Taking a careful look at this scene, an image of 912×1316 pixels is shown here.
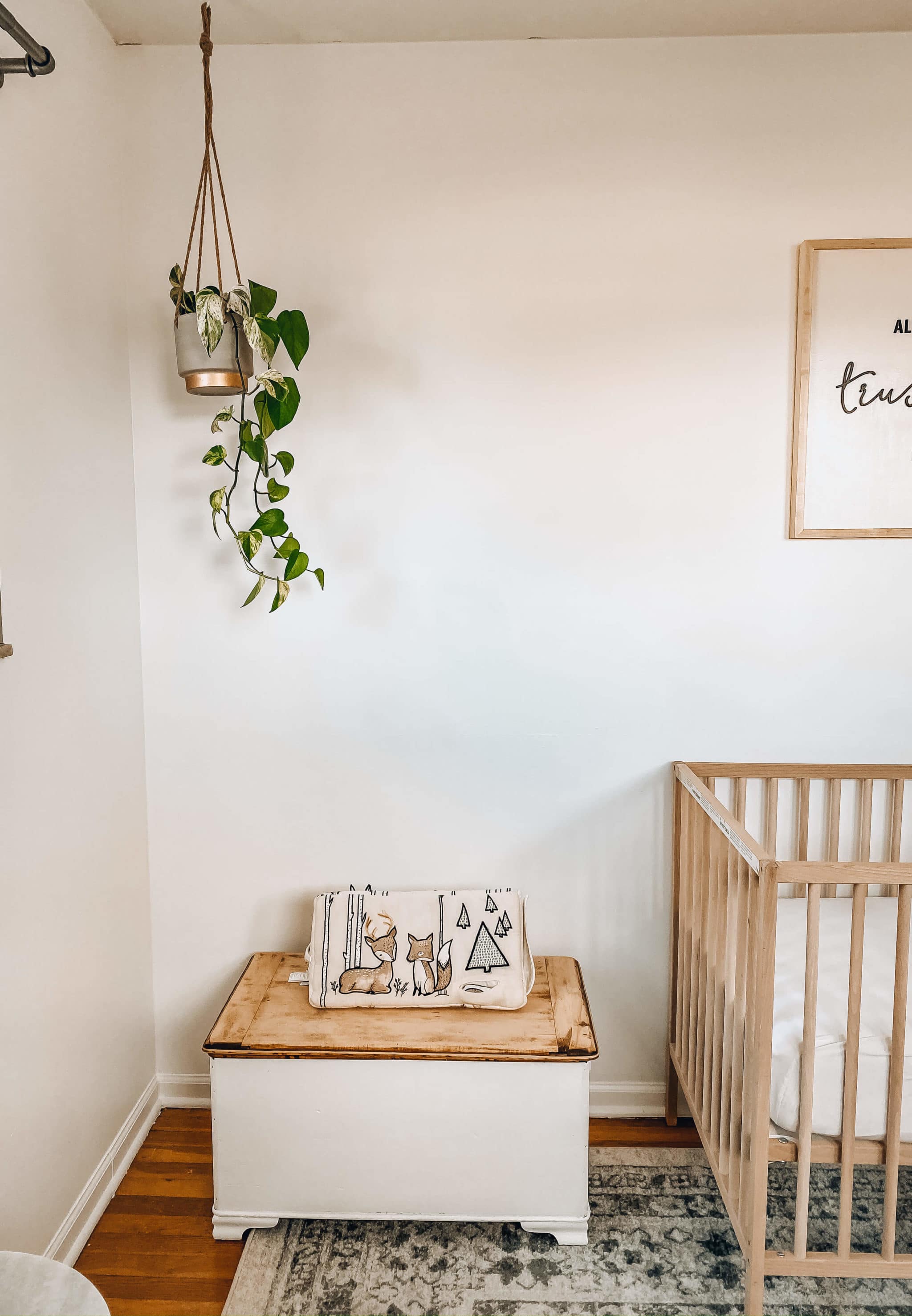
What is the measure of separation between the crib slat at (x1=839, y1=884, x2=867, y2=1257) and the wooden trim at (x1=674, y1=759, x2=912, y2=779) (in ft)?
2.20

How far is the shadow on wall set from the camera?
2225 mm

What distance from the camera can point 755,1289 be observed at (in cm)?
153

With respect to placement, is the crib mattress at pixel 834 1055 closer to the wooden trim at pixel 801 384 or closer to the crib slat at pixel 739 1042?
the crib slat at pixel 739 1042

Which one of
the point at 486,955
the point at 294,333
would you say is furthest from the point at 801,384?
the point at 486,955

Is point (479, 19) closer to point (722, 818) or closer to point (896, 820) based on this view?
point (722, 818)

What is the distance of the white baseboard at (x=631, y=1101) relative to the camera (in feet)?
7.44

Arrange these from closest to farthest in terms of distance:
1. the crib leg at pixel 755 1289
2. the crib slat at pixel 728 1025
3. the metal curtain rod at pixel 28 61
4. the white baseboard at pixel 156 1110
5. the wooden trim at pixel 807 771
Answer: the metal curtain rod at pixel 28 61 < the crib leg at pixel 755 1289 < the crib slat at pixel 728 1025 < the white baseboard at pixel 156 1110 < the wooden trim at pixel 807 771

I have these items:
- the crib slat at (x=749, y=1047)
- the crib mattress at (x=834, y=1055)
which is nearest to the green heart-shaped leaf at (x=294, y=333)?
the crib slat at (x=749, y=1047)

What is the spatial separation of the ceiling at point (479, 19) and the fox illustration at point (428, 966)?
81.2 inches

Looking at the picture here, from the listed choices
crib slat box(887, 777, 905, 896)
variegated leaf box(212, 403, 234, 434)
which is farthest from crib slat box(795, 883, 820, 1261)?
variegated leaf box(212, 403, 234, 434)

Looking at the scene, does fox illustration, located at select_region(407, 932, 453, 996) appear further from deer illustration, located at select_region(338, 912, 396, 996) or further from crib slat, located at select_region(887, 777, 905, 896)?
crib slat, located at select_region(887, 777, 905, 896)

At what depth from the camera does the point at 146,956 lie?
7.34 ft

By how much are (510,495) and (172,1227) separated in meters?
1.79

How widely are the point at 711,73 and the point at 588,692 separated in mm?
1468
